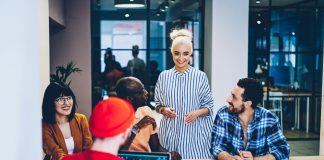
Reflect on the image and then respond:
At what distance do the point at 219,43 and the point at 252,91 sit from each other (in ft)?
11.5

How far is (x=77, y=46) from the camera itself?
21.4ft

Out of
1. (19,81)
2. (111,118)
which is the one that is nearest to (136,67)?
(19,81)

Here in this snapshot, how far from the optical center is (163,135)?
9.39 feet

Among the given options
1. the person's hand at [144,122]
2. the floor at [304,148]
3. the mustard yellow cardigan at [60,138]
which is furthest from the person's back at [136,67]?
the person's hand at [144,122]

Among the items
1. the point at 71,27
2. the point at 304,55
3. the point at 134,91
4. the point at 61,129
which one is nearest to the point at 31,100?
the point at 134,91

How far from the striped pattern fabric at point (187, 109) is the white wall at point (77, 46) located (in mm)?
3951

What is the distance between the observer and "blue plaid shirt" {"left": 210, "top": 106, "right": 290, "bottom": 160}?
236 cm

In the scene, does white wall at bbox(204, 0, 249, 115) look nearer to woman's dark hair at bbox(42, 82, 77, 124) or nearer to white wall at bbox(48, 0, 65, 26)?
white wall at bbox(48, 0, 65, 26)

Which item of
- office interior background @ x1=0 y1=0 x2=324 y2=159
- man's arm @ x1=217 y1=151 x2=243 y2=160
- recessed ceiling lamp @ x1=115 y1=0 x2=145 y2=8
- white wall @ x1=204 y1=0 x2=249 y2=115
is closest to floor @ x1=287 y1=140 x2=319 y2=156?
office interior background @ x1=0 y1=0 x2=324 y2=159

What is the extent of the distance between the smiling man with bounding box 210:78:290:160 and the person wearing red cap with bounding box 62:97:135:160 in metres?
1.29

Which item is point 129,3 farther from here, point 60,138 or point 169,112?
point 60,138

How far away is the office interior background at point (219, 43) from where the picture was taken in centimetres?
583

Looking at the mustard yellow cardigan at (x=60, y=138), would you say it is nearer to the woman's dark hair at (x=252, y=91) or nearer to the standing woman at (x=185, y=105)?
the standing woman at (x=185, y=105)

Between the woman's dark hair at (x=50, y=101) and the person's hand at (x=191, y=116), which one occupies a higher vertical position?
the woman's dark hair at (x=50, y=101)
